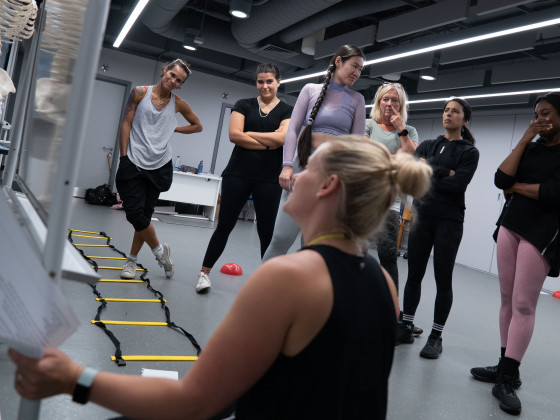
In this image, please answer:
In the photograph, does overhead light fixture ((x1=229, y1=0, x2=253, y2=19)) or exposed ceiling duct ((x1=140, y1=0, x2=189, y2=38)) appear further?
exposed ceiling duct ((x1=140, y1=0, x2=189, y2=38))

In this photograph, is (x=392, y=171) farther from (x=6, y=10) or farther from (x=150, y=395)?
(x=6, y=10)

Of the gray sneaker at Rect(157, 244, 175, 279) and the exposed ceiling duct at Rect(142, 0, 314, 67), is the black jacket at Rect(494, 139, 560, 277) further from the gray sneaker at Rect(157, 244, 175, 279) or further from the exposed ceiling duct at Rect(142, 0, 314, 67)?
the exposed ceiling duct at Rect(142, 0, 314, 67)

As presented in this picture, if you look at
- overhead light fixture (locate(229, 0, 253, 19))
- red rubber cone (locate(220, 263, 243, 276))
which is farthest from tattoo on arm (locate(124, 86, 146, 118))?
overhead light fixture (locate(229, 0, 253, 19))

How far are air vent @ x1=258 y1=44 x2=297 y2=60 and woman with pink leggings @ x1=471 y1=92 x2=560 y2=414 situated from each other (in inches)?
222

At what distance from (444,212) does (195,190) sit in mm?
6377

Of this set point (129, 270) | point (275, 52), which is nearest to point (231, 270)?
point (129, 270)

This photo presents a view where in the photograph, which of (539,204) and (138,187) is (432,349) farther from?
(138,187)

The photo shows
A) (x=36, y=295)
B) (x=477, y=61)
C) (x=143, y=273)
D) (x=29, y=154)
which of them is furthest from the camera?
(x=477, y=61)

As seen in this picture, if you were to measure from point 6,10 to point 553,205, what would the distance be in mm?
2573

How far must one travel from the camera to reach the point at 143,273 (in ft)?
11.9

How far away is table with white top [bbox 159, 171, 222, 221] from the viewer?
28.0 ft

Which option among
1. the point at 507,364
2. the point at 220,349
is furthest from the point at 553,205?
the point at 220,349

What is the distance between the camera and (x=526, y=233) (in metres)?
2.38

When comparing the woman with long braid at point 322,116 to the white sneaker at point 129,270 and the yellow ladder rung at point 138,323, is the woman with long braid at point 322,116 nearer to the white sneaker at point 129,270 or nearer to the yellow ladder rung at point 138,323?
the yellow ladder rung at point 138,323
